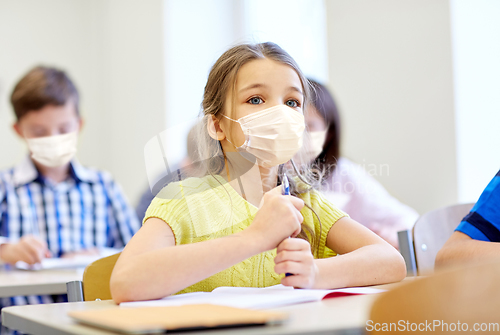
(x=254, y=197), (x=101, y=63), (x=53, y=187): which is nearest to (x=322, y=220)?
(x=254, y=197)

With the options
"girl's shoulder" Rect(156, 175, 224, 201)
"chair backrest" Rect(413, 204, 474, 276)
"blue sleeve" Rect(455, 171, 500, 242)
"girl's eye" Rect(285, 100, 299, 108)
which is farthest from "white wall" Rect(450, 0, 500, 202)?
"girl's shoulder" Rect(156, 175, 224, 201)

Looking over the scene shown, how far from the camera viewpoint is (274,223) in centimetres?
76

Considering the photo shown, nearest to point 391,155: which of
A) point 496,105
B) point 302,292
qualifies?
point 496,105

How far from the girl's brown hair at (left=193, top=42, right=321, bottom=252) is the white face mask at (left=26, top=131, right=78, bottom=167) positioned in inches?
41.0

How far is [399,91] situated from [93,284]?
1.52m

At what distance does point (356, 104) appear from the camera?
7.52ft

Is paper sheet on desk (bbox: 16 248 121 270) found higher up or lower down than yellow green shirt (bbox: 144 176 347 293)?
lower down

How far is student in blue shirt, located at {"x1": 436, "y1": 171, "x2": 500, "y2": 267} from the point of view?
100 centimetres

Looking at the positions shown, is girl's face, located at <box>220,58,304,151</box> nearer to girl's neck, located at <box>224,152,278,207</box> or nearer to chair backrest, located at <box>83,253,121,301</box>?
girl's neck, located at <box>224,152,278,207</box>

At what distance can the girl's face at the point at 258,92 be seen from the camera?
993mm

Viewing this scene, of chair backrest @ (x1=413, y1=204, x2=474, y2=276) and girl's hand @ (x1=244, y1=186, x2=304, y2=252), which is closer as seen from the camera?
girl's hand @ (x1=244, y1=186, x2=304, y2=252)

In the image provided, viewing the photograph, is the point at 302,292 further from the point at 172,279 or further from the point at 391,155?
the point at 391,155

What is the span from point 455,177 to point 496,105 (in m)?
0.30

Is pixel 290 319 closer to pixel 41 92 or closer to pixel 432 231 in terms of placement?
pixel 432 231
